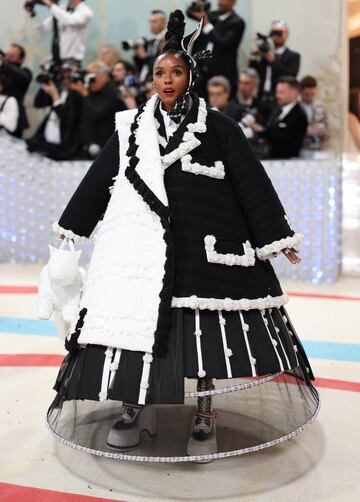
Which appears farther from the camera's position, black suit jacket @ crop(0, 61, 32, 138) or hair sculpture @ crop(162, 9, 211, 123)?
black suit jacket @ crop(0, 61, 32, 138)

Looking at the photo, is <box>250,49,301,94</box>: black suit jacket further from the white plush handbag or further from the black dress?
the black dress

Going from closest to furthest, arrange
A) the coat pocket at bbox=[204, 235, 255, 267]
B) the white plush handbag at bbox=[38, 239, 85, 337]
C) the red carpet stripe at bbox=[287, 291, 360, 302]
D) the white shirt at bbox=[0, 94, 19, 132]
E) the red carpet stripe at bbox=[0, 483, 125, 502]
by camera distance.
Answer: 1. the red carpet stripe at bbox=[0, 483, 125, 502]
2. the coat pocket at bbox=[204, 235, 255, 267]
3. the white plush handbag at bbox=[38, 239, 85, 337]
4. the red carpet stripe at bbox=[287, 291, 360, 302]
5. the white shirt at bbox=[0, 94, 19, 132]

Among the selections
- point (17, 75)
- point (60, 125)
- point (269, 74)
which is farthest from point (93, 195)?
point (17, 75)

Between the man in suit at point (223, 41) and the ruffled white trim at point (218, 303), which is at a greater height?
the man in suit at point (223, 41)

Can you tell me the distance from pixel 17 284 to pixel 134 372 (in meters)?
4.29

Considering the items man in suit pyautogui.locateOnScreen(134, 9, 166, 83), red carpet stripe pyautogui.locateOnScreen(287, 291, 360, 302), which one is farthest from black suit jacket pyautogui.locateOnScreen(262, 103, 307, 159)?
red carpet stripe pyautogui.locateOnScreen(287, 291, 360, 302)

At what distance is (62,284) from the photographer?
2635 millimetres

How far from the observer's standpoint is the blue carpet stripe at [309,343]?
3.63m

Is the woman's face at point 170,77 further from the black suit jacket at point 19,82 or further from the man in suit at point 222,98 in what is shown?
the black suit jacket at point 19,82

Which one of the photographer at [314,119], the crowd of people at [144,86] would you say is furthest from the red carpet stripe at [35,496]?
the photographer at [314,119]

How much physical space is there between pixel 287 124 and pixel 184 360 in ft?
16.2

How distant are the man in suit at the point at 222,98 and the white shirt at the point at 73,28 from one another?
5.99 ft

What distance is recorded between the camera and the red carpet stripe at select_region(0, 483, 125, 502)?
195 centimetres

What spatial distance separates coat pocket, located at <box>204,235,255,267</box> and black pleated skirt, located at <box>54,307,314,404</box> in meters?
0.16
